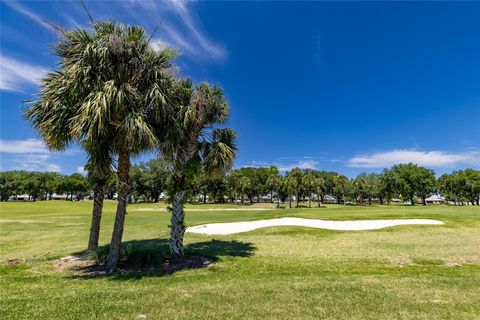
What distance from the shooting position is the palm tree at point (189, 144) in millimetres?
10672

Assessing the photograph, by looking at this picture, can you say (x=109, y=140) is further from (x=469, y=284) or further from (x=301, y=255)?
(x=469, y=284)

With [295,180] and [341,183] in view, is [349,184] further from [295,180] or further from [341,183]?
[295,180]

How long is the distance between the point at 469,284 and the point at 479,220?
17.0 m

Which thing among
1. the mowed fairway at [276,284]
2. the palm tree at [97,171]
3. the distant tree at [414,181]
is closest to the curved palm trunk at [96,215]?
the palm tree at [97,171]

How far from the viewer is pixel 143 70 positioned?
386 inches

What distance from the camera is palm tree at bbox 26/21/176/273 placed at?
8875mm

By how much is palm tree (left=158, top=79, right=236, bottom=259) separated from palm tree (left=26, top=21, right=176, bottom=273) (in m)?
0.91

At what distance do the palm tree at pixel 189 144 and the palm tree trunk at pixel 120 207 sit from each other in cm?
132

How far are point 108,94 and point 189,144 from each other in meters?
3.72

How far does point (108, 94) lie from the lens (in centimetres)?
869

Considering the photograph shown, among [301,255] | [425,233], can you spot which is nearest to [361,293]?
[301,255]

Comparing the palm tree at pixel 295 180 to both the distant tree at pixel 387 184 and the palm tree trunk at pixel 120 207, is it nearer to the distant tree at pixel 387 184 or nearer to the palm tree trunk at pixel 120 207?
the distant tree at pixel 387 184

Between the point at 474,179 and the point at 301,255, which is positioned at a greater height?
the point at 474,179

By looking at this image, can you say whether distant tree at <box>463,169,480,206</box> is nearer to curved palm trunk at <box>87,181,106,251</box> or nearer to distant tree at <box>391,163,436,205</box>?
distant tree at <box>391,163,436,205</box>
